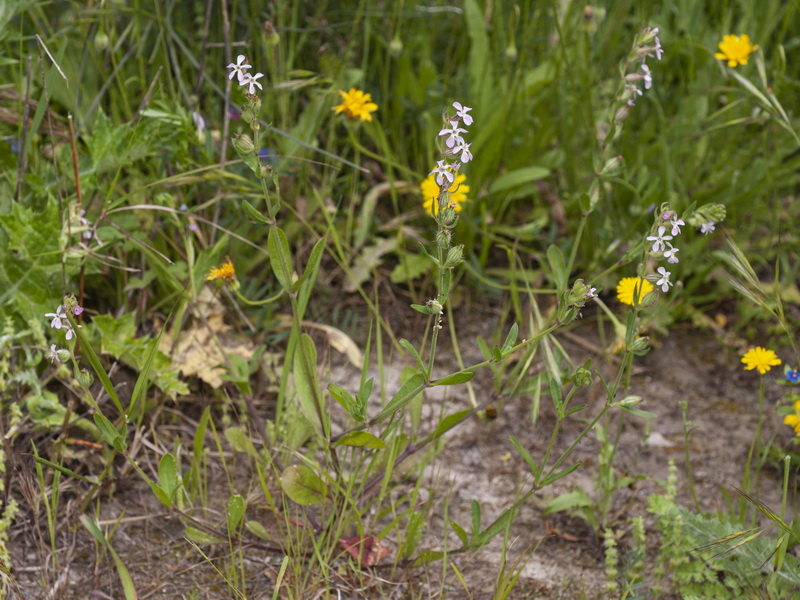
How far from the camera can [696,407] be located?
2.11 meters

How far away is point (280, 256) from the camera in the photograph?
1.35 meters

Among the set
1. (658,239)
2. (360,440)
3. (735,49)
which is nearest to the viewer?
(658,239)

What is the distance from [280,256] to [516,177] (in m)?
1.14

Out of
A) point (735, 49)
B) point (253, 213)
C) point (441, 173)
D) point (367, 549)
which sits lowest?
point (367, 549)

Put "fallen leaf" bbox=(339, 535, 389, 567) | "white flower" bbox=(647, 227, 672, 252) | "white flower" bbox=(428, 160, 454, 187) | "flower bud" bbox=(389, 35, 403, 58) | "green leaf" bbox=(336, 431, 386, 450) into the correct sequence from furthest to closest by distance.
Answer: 1. "flower bud" bbox=(389, 35, 403, 58)
2. "fallen leaf" bbox=(339, 535, 389, 567)
3. "green leaf" bbox=(336, 431, 386, 450)
4. "white flower" bbox=(647, 227, 672, 252)
5. "white flower" bbox=(428, 160, 454, 187)

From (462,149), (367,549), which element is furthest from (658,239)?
(367,549)

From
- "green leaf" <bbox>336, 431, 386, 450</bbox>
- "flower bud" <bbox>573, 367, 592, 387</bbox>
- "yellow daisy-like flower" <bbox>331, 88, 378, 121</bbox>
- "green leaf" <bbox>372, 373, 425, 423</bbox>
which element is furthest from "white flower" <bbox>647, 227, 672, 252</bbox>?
"yellow daisy-like flower" <bbox>331, 88, 378, 121</bbox>

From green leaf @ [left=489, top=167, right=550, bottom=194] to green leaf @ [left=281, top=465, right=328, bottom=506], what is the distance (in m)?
1.11

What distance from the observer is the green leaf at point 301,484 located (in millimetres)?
1568

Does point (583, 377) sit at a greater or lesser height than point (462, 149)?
lesser

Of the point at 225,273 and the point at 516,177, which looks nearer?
the point at 225,273

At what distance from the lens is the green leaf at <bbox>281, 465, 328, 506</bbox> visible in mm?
1568

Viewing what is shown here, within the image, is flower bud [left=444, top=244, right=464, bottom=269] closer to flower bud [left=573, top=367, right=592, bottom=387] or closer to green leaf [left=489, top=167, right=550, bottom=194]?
flower bud [left=573, top=367, right=592, bottom=387]

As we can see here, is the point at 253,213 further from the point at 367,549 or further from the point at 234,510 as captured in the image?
the point at 367,549
